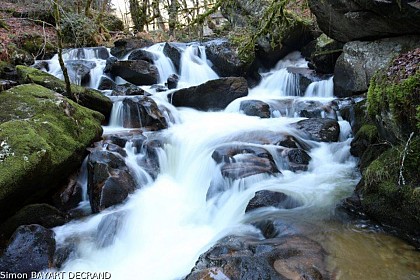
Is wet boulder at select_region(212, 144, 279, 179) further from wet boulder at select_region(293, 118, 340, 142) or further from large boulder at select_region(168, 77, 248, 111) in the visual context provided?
large boulder at select_region(168, 77, 248, 111)

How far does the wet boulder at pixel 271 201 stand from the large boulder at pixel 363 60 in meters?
4.84

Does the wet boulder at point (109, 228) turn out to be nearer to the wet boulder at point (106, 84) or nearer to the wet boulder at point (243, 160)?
the wet boulder at point (243, 160)

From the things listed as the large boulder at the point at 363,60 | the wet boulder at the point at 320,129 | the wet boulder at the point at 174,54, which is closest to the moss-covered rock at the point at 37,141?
the wet boulder at the point at 320,129

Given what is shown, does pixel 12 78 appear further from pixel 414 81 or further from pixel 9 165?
pixel 414 81

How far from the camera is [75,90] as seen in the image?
8.05 m

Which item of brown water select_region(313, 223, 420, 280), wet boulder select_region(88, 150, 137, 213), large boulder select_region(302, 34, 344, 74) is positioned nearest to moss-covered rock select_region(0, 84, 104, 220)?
wet boulder select_region(88, 150, 137, 213)

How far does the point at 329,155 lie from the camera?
7051mm

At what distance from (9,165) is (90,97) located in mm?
3858

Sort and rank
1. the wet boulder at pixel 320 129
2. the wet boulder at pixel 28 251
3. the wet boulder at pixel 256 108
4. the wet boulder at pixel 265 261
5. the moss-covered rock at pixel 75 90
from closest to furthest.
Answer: the wet boulder at pixel 265 261
the wet boulder at pixel 28 251
the wet boulder at pixel 320 129
the moss-covered rock at pixel 75 90
the wet boulder at pixel 256 108

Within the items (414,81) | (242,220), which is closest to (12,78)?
(242,220)

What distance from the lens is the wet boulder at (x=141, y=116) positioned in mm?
8516

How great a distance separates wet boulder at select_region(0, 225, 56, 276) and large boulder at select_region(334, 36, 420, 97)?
7797 millimetres

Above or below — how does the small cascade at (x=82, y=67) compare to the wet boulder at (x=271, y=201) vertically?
above

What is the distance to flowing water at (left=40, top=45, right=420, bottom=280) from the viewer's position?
3762 mm
